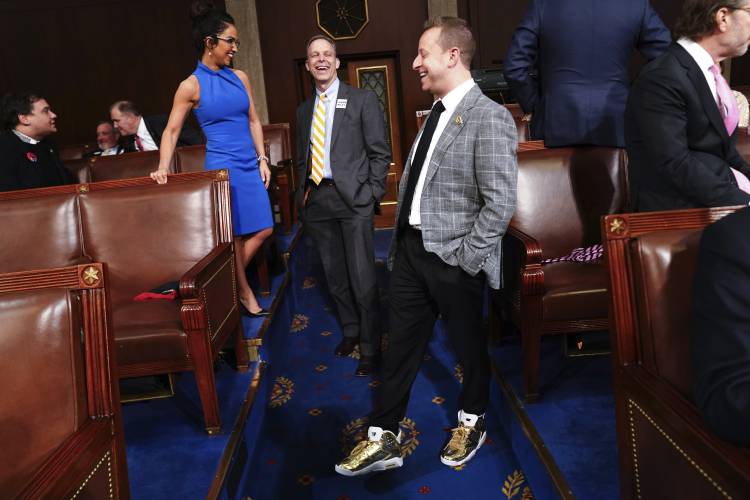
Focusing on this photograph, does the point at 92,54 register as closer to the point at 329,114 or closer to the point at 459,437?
the point at 329,114

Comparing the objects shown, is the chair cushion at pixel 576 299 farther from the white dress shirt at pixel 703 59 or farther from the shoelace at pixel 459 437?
the white dress shirt at pixel 703 59

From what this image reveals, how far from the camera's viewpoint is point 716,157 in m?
1.73

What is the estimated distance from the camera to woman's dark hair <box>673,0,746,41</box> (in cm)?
154

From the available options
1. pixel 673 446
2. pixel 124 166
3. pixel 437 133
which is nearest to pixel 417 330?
pixel 437 133

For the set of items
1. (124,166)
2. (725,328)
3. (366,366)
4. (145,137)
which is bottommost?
(366,366)

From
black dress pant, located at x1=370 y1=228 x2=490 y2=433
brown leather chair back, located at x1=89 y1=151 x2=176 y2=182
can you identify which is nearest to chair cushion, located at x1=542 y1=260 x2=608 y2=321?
black dress pant, located at x1=370 y1=228 x2=490 y2=433

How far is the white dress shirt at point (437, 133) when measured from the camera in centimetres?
188

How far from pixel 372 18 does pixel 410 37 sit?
0.47m

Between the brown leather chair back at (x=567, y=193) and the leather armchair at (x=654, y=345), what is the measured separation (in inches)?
45.9

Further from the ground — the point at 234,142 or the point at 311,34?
the point at 311,34

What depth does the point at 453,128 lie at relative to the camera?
186cm

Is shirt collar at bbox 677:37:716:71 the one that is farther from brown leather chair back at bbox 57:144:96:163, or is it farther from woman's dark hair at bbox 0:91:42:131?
brown leather chair back at bbox 57:144:96:163

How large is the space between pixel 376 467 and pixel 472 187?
98 centimetres

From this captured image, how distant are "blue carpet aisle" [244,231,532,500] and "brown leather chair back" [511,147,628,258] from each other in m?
0.76
